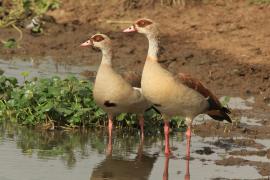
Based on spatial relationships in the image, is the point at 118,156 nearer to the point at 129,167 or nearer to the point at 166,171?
the point at 129,167

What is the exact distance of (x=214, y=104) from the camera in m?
11.7

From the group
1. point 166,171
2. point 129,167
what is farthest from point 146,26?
point 166,171

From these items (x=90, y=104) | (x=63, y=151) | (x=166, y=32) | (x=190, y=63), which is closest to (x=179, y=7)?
(x=166, y=32)

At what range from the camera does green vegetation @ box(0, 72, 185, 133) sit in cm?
1241

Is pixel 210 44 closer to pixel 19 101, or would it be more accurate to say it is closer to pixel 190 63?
pixel 190 63

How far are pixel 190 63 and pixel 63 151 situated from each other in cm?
582

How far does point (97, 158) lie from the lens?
11094 millimetres

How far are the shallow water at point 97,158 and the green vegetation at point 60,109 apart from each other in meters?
0.20

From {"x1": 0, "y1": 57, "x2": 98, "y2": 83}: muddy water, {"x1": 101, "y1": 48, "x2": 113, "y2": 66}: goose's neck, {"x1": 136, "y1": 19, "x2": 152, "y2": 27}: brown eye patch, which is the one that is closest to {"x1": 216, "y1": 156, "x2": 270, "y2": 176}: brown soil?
{"x1": 136, "y1": 19, "x2": 152, "y2": 27}: brown eye patch

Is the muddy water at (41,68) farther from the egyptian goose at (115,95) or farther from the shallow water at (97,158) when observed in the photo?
the egyptian goose at (115,95)

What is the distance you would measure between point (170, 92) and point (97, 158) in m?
1.16

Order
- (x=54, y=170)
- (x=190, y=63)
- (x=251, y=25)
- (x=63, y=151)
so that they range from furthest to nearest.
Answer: (x=251, y=25) < (x=190, y=63) < (x=63, y=151) < (x=54, y=170)

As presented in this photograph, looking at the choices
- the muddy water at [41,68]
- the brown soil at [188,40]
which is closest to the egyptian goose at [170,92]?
the brown soil at [188,40]

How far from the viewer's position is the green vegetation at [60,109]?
40.7 ft
